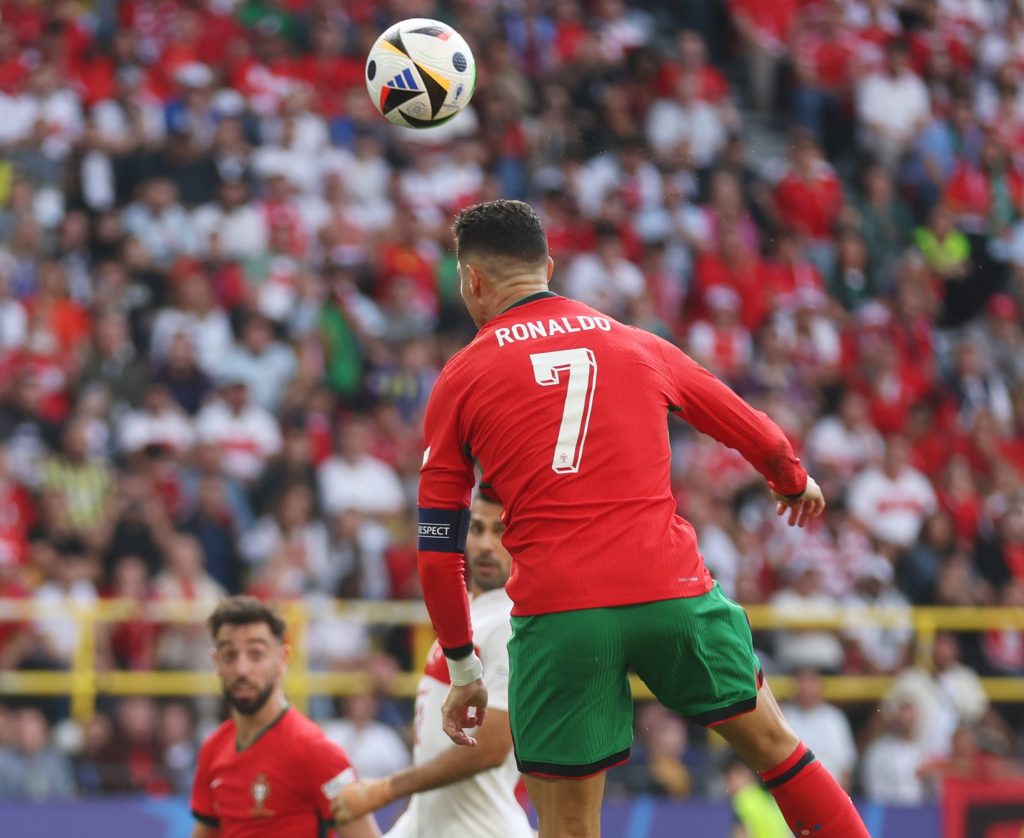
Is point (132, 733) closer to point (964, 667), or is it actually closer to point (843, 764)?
point (843, 764)

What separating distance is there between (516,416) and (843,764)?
878 centimetres

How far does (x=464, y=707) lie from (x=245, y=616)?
179 cm

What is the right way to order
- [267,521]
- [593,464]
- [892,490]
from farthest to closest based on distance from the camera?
[892,490], [267,521], [593,464]

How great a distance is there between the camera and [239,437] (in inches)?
558

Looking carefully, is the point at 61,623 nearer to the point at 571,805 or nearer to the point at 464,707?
the point at 464,707

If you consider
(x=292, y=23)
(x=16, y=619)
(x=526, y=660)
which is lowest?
(x=16, y=619)

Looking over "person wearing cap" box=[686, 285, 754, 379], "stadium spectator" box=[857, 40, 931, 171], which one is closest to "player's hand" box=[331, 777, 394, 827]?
"person wearing cap" box=[686, 285, 754, 379]

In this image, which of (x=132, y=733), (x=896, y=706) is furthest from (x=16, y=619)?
(x=896, y=706)

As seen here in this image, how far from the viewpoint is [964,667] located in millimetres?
14648

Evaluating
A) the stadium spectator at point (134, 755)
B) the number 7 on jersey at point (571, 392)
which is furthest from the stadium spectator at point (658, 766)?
the number 7 on jersey at point (571, 392)

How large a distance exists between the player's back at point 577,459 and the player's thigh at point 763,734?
0.41 meters

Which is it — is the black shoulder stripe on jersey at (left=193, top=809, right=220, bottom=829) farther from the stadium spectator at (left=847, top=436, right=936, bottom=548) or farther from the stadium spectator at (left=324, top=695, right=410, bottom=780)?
the stadium spectator at (left=847, top=436, right=936, bottom=548)

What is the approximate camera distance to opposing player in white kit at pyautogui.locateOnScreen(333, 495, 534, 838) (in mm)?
6727

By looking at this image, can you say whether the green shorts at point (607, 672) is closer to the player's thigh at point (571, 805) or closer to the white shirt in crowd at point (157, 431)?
the player's thigh at point (571, 805)
